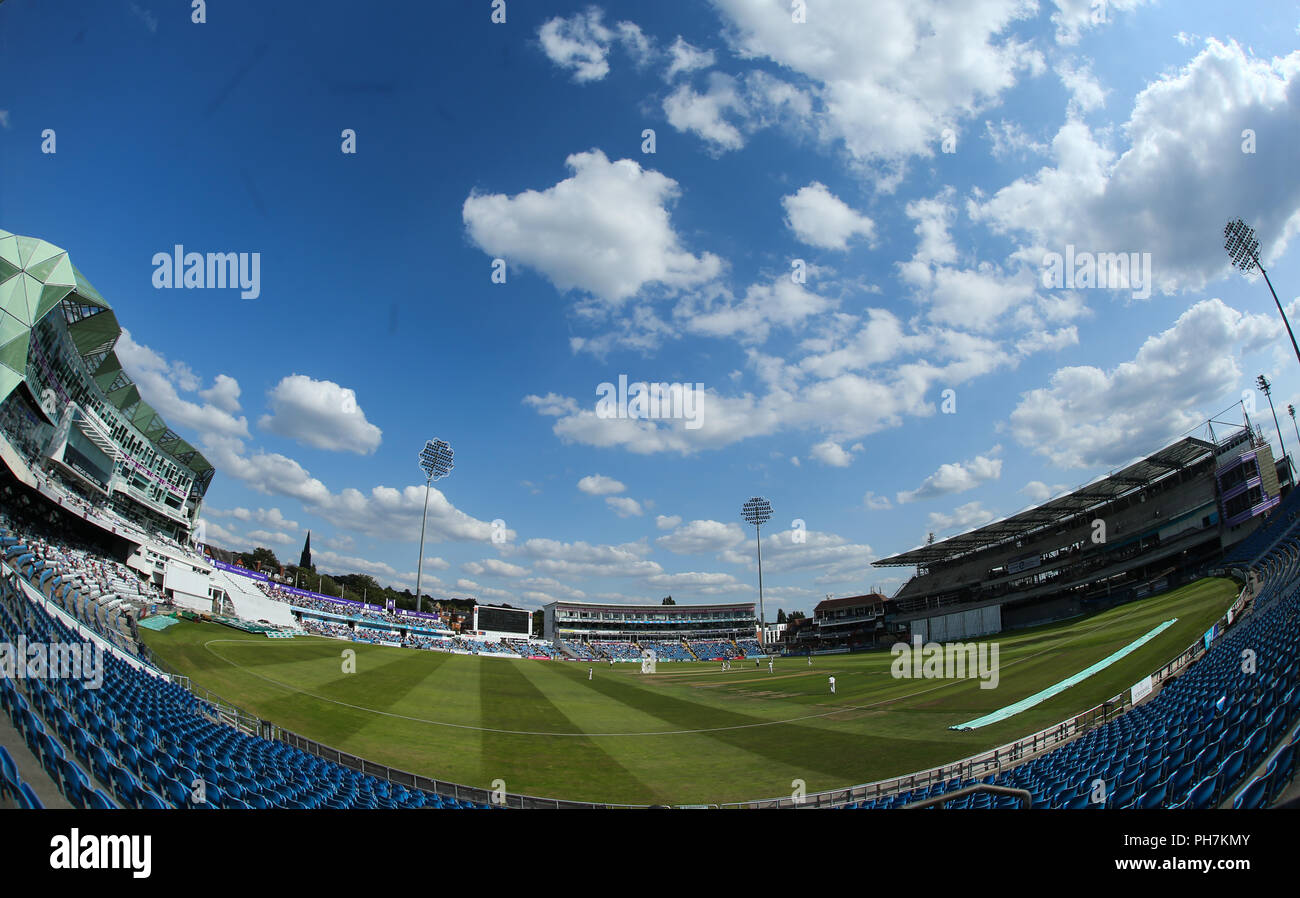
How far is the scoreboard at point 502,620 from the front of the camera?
8812cm

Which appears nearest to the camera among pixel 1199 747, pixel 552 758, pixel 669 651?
pixel 1199 747

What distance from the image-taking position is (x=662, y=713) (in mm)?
31109

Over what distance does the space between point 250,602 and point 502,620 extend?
1513 inches

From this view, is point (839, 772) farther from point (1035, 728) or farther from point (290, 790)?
point (290, 790)

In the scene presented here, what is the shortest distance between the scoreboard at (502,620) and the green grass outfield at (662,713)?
141 ft

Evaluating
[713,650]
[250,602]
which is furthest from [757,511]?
[250,602]

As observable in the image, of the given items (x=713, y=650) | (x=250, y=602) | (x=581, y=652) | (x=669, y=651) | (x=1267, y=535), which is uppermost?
(x=1267, y=535)

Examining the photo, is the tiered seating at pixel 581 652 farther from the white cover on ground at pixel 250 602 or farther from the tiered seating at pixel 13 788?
the tiered seating at pixel 13 788

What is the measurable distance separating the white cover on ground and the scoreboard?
29.6 metres

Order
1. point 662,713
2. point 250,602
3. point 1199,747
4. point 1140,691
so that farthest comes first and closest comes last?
point 250,602 → point 662,713 → point 1140,691 → point 1199,747

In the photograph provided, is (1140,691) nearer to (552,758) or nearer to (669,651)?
(552,758)

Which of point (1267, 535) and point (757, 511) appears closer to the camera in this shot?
point (1267, 535)

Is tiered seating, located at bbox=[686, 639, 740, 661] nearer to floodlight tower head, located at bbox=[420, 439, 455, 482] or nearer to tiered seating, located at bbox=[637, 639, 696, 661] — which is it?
tiered seating, located at bbox=[637, 639, 696, 661]

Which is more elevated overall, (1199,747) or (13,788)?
(13,788)
